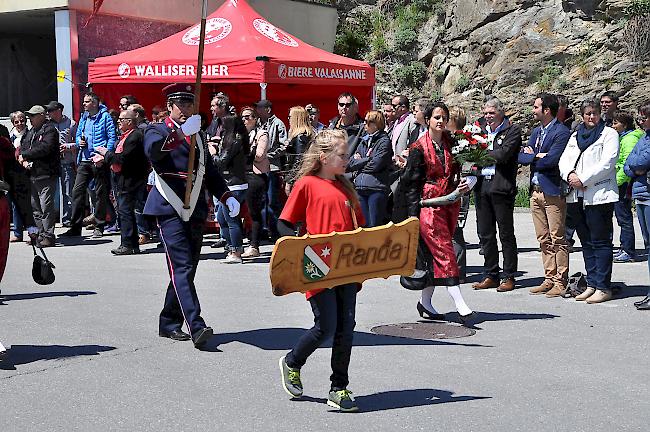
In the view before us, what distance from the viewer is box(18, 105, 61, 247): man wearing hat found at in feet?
48.0

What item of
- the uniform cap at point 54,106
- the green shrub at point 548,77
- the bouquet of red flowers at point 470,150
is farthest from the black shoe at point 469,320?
the green shrub at point 548,77

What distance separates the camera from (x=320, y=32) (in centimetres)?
2311

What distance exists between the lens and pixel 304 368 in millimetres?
7336

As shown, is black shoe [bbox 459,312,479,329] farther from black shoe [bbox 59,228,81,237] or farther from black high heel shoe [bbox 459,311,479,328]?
black shoe [bbox 59,228,81,237]

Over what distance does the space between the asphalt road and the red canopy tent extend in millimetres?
5534

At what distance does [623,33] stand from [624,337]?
1807cm

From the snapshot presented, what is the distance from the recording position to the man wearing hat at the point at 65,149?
53.4ft

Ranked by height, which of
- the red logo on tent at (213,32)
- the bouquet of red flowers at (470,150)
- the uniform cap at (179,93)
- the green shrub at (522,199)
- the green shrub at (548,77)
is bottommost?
the green shrub at (522,199)

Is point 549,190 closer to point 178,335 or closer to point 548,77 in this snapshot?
point 178,335

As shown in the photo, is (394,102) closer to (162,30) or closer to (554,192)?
(554,192)

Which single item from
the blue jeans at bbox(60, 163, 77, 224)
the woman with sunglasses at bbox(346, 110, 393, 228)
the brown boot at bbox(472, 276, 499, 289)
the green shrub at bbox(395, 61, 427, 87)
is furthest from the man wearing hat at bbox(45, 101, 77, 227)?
the green shrub at bbox(395, 61, 427, 87)

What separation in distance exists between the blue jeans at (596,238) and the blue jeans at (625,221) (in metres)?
2.63

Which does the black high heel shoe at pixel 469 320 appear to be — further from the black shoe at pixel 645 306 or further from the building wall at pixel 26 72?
the building wall at pixel 26 72

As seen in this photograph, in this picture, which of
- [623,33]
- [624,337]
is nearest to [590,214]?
[624,337]
